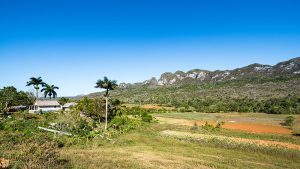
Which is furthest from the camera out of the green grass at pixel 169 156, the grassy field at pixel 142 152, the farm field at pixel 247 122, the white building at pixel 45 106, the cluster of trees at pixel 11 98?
the white building at pixel 45 106

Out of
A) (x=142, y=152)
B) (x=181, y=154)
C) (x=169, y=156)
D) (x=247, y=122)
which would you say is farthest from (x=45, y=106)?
(x=169, y=156)

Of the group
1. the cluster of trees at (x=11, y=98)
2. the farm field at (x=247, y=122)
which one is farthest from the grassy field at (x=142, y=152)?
the cluster of trees at (x=11, y=98)

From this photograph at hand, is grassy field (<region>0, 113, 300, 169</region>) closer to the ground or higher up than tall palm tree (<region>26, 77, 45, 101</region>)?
closer to the ground

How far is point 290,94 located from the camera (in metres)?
96.0

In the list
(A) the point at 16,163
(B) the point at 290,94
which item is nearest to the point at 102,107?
Answer: (A) the point at 16,163

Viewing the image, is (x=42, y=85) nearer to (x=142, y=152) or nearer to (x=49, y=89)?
(x=49, y=89)

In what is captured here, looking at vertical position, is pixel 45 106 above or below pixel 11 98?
below

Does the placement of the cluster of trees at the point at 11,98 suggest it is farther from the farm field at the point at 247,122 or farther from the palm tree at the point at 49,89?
the farm field at the point at 247,122

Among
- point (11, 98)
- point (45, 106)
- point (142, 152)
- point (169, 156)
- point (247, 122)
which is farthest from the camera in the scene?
point (45, 106)

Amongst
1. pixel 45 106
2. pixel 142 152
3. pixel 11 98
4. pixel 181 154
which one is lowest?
pixel 181 154

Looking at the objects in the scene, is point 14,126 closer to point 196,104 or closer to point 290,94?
point 196,104

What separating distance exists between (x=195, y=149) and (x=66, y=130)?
20.2 m

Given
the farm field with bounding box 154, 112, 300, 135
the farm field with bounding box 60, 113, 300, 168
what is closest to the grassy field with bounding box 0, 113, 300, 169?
the farm field with bounding box 60, 113, 300, 168

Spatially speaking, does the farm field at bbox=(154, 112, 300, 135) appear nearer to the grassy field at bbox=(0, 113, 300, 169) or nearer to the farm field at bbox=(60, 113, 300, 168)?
A: the grassy field at bbox=(0, 113, 300, 169)
